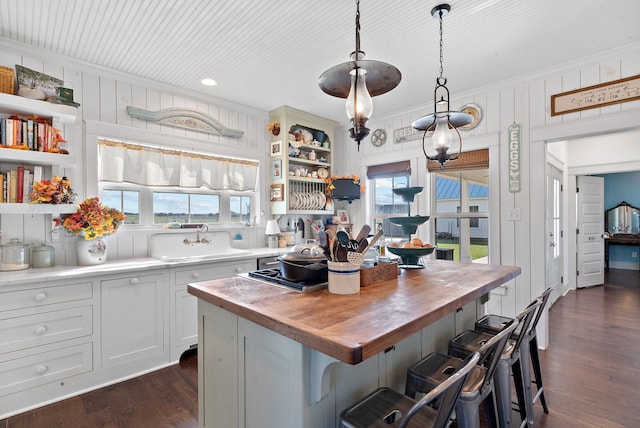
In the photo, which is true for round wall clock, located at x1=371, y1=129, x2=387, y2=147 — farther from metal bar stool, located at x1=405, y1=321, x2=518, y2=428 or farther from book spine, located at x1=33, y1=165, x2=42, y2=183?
book spine, located at x1=33, y1=165, x2=42, y2=183

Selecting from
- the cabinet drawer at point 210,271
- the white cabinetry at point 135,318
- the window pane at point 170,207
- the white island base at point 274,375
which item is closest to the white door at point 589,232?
the white island base at point 274,375

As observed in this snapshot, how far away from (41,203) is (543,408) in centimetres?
380

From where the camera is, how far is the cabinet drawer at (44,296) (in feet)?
6.72

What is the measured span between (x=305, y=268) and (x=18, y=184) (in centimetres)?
237

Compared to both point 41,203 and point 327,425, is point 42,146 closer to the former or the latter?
point 41,203

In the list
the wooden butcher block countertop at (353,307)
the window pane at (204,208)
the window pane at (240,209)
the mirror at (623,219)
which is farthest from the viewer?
the mirror at (623,219)

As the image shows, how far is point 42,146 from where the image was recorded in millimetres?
2387

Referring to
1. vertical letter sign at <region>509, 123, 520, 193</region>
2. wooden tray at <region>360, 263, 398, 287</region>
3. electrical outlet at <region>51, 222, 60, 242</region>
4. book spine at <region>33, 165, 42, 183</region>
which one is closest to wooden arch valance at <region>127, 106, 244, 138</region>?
book spine at <region>33, 165, 42, 183</region>

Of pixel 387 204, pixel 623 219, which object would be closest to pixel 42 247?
pixel 387 204

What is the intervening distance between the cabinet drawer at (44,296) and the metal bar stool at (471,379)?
2341 millimetres

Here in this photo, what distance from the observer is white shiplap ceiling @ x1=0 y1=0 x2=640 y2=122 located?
204 centimetres

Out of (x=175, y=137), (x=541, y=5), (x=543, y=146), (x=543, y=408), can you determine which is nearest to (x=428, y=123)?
(x=541, y=5)

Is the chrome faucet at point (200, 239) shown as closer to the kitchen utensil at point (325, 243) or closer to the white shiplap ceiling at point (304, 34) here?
the white shiplap ceiling at point (304, 34)

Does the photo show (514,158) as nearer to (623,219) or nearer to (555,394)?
(555,394)
